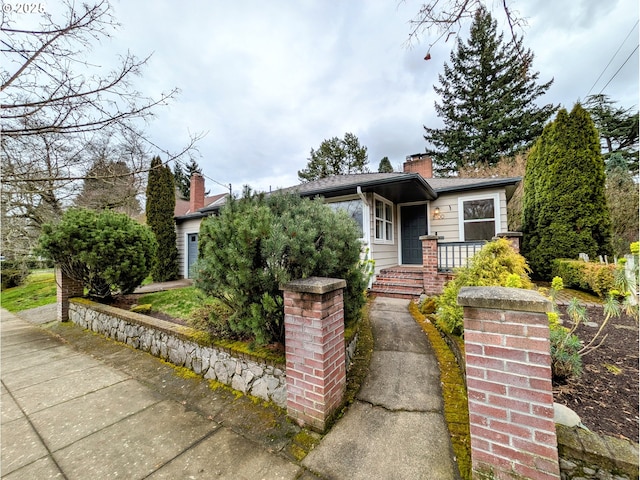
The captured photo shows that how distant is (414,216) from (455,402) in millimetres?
6989

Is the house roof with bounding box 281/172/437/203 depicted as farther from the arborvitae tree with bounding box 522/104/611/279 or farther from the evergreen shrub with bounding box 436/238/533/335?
the arborvitae tree with bounding box 522/104/611/279

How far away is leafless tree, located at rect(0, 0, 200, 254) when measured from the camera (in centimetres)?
246

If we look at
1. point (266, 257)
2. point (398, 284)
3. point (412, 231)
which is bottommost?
point (398, 284)

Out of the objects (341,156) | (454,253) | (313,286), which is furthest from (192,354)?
(341,156)

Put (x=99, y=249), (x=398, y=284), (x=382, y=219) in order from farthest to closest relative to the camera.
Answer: (x=382, y=219) < (x=398, y=284) < (x=99, y=249)

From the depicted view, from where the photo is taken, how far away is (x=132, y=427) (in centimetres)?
224

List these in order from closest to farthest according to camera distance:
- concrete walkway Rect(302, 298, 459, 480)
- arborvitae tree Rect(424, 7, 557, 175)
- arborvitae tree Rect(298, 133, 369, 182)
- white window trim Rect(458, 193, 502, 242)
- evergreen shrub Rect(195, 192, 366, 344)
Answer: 1. concrete walkway Rect(302, 298, 459, 480)
2. evergreen shrub Rect(195, 192, 366, 344)
3. white window trim Rect(458, 193, 502, 242)
4. arborvitae tree Rect(424, 7, 557, 175)
5. arborvitae tree Rect(298, 133, 369, 182)

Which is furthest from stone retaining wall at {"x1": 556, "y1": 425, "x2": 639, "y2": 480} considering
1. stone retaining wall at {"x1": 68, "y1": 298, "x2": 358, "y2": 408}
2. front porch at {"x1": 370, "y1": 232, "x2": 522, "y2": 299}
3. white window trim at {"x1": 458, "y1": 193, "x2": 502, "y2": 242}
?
white window trim at {"x1": 458, "y1": 193, "x2": 502, "y2": 242}

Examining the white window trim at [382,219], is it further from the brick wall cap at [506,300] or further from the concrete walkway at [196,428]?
the brick wall cap at [506,300]

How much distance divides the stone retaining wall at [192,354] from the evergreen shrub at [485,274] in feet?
7.48

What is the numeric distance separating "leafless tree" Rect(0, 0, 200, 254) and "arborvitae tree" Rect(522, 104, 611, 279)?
9058 mm

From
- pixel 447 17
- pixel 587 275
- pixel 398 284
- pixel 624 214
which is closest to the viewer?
pixel 447 17

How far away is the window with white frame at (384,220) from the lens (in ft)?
23.8

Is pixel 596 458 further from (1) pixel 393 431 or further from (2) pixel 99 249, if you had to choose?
(2) pixel 99 249
